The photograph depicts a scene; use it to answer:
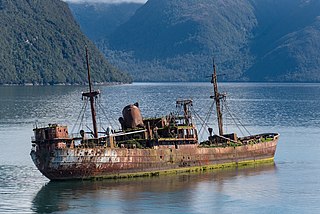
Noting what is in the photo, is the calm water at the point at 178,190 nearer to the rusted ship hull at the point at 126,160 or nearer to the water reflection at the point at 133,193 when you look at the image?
the water reflection at the point at 133,193

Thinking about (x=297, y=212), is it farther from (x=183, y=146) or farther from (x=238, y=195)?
(x=183, y=146)

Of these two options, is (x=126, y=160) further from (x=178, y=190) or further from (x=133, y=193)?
(x=178, y=190)

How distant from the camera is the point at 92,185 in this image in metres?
74.4

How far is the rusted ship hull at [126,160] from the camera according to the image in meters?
74.2

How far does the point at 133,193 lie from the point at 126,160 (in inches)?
225

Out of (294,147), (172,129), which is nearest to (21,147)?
(172,129)

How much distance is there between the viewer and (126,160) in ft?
252

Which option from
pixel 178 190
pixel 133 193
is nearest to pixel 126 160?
pixel 133 193

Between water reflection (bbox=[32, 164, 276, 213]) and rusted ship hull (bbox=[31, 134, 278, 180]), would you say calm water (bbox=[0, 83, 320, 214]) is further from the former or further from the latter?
rusted ship hull (bbox=[31, 134, 278, 180])

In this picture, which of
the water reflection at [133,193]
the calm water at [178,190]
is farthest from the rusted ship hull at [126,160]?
the calm water at [178,190]

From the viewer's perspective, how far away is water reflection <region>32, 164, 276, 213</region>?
6669 cm

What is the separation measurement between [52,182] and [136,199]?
9.50 meters

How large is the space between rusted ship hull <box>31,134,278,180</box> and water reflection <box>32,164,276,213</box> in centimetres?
90

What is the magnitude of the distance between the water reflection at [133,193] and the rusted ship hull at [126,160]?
0.90 meters
